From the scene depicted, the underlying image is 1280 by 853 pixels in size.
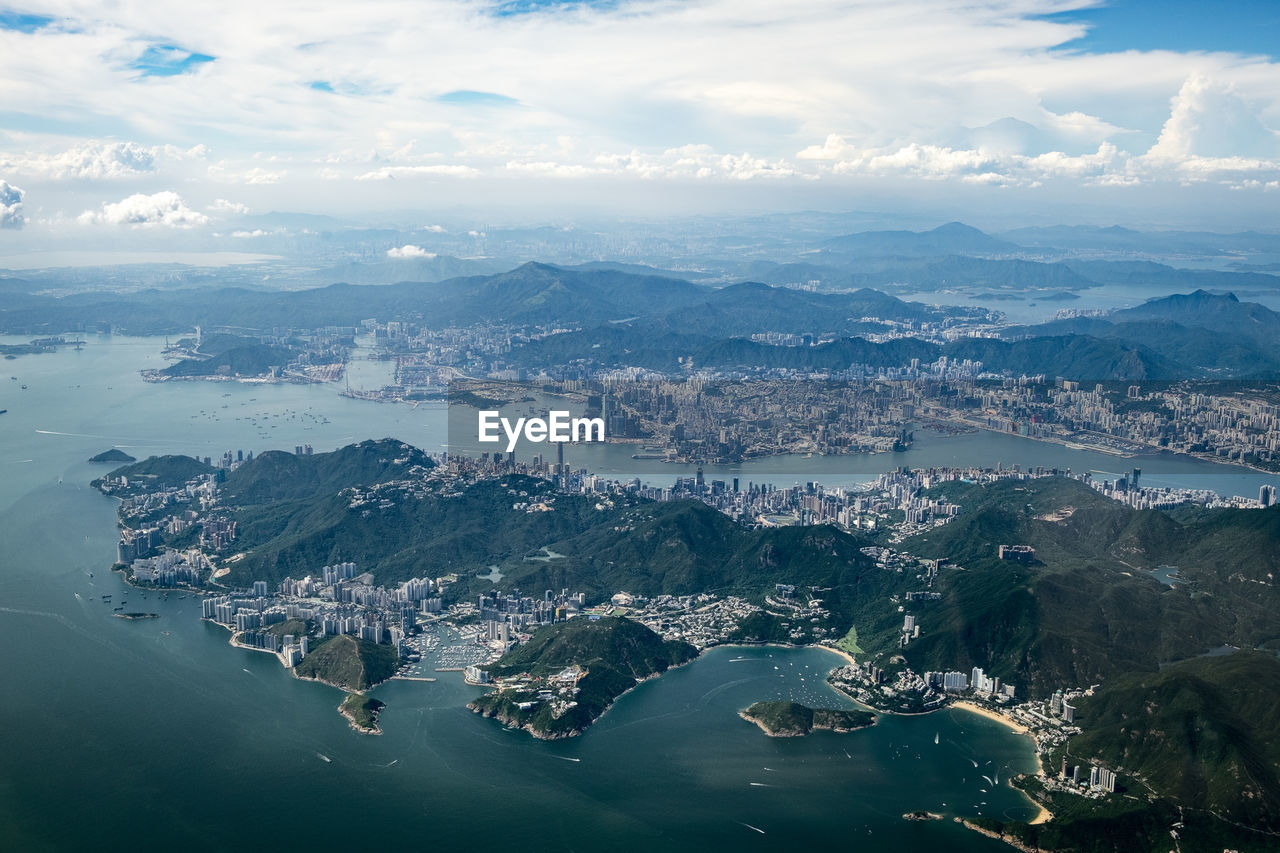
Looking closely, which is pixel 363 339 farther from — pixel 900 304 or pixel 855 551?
pixel 855 551

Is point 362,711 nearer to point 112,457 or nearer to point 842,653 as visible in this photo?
point 842,653

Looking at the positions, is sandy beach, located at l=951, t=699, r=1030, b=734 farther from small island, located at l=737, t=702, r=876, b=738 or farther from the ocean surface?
small island, located at l=737, t=702, r=876, b=738

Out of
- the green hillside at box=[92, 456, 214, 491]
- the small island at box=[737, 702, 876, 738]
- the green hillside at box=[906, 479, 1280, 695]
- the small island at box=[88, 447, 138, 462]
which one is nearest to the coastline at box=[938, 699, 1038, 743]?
the green hillside at box=[906, 479, 1280, 695]

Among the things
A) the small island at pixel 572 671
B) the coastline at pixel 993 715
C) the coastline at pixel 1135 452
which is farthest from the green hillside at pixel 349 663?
the coastline at pixel 1135 452

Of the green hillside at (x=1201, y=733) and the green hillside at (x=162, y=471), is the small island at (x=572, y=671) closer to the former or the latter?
the green hillside at (x=1201, y=733)

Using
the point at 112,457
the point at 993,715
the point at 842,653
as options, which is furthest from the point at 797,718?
the point at 112,457

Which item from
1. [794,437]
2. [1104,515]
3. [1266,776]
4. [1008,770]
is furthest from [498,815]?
Answer: [794,437]
